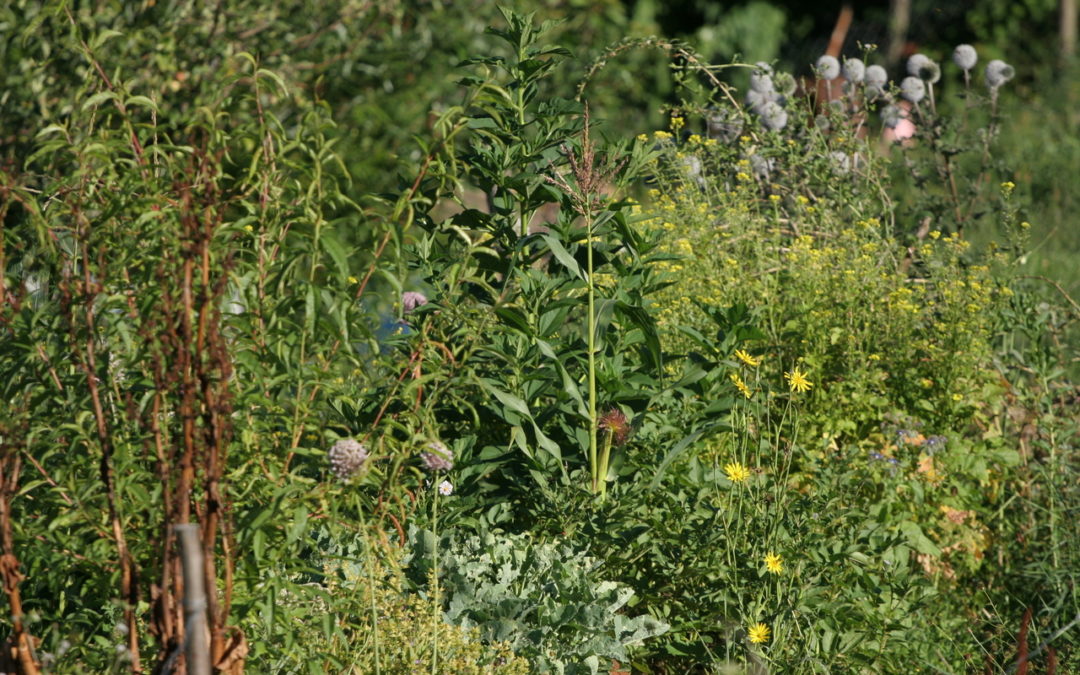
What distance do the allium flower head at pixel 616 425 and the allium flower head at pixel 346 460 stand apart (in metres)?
0.88

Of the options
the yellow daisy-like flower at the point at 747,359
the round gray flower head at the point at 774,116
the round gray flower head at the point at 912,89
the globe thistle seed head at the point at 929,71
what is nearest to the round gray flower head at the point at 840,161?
the round gray flower head at the point at 774,116

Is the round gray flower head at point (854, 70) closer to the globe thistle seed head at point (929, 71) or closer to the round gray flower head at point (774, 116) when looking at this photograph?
the round gray flower head at point (774, 116)

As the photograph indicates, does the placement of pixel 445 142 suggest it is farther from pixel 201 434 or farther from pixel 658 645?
pixel 658 645

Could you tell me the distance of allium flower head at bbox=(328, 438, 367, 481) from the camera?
7.75 feet

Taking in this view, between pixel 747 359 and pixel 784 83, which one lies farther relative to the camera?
pixel 784 83

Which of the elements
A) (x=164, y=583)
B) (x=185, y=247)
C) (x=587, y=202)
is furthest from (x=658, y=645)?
(x=185, y=247)

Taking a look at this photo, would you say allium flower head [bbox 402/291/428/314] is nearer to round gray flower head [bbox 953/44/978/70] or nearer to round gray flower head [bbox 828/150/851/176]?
round gray flower head [bbox 828/150/851/176]

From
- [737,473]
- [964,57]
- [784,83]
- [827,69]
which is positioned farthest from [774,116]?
[737,473]

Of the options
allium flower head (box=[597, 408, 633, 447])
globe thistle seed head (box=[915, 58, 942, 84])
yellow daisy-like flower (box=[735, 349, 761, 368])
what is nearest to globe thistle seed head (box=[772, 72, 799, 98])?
globe thistle seed head (box=[915, 58, 942, 84])

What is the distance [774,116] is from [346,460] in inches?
123

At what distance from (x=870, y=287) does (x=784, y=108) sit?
122 cm

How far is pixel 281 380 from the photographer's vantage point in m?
2.36

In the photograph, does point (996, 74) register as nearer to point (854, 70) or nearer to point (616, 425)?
point (854, 70)

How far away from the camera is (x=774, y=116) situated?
4.95 m
